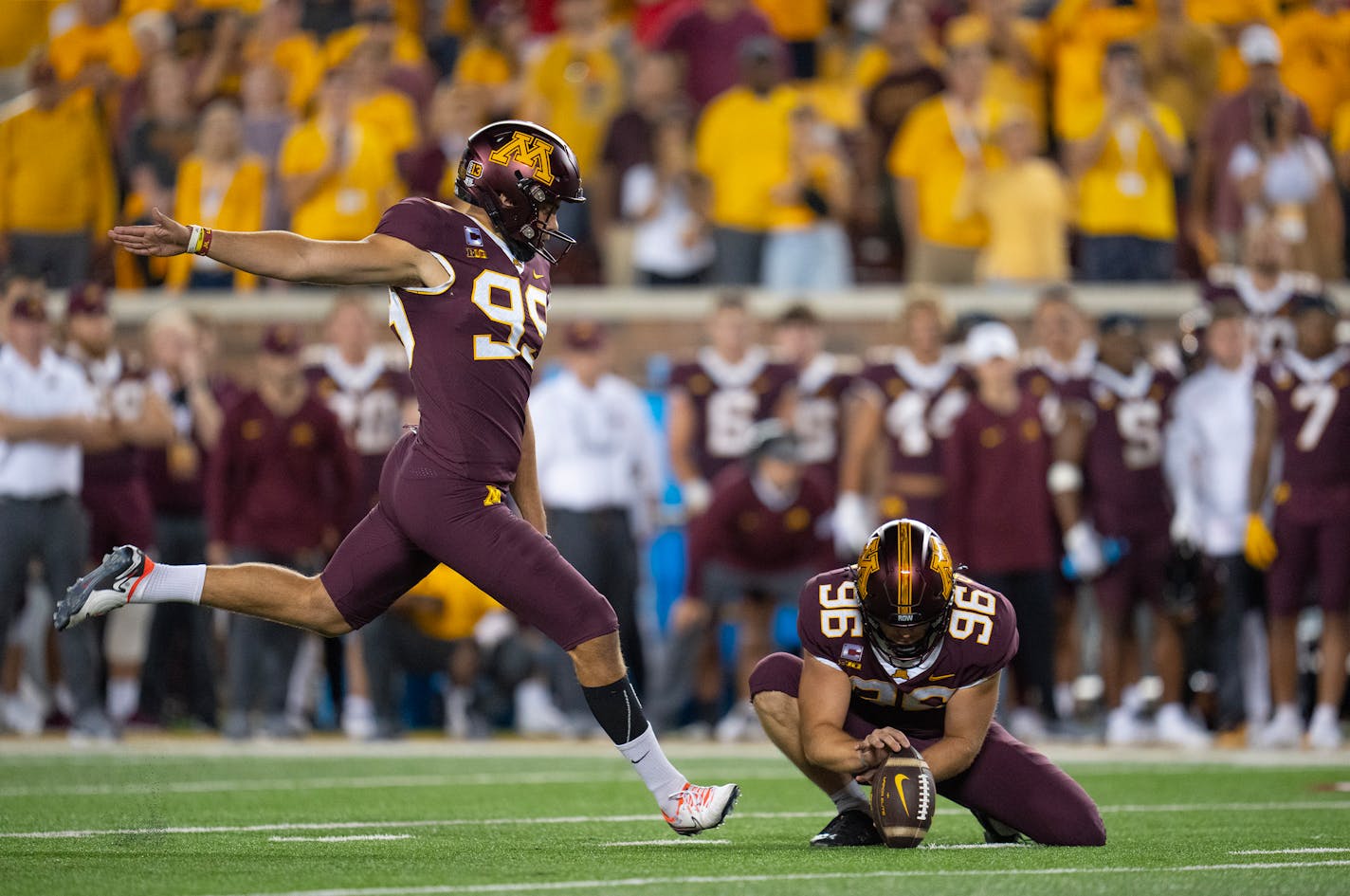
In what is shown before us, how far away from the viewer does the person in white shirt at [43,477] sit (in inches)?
417

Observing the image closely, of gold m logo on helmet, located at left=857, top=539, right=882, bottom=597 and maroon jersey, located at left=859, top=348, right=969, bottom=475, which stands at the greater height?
Result: maroon jersey, located at left=859, top=348, right=969, bottom=475

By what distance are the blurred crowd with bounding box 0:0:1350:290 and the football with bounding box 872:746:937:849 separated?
7.18 metres

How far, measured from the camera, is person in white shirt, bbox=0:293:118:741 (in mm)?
10602

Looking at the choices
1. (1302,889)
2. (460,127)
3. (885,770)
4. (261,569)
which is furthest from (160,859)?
(460,127)

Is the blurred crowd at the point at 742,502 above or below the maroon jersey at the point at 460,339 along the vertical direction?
below

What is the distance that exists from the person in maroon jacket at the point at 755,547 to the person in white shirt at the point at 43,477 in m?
3.08

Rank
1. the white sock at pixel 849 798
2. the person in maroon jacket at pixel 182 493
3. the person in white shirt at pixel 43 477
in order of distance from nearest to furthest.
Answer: the white sock at pixel 849 798, the person in white shirt at pixel 43 477, the person in maroon jacket at pixel 182 493

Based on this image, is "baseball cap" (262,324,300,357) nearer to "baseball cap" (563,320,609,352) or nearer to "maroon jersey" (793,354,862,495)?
"baseball cap" (563,320,609,352)

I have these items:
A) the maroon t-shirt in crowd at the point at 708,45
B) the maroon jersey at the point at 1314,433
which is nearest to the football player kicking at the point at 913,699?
the maroon jersey at the point at 1314,433

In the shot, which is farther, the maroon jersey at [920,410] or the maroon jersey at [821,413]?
the maroon jersey at [821,413]

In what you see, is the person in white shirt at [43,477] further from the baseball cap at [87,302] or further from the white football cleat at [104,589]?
the white football cleat at [104,589]

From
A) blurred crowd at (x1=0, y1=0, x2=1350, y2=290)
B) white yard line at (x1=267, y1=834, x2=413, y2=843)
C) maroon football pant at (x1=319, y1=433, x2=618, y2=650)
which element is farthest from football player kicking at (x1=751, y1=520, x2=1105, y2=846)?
blurred crowd at (x1=0, y1=0, x2=1350, y2=290)

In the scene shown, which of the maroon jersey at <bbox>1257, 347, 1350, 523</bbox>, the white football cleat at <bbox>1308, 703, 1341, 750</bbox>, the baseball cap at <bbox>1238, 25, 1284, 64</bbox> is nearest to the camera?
the white football cleat at <bbox>1308, 703, 1341, 750</bbox>

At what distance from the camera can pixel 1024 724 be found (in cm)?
1120
